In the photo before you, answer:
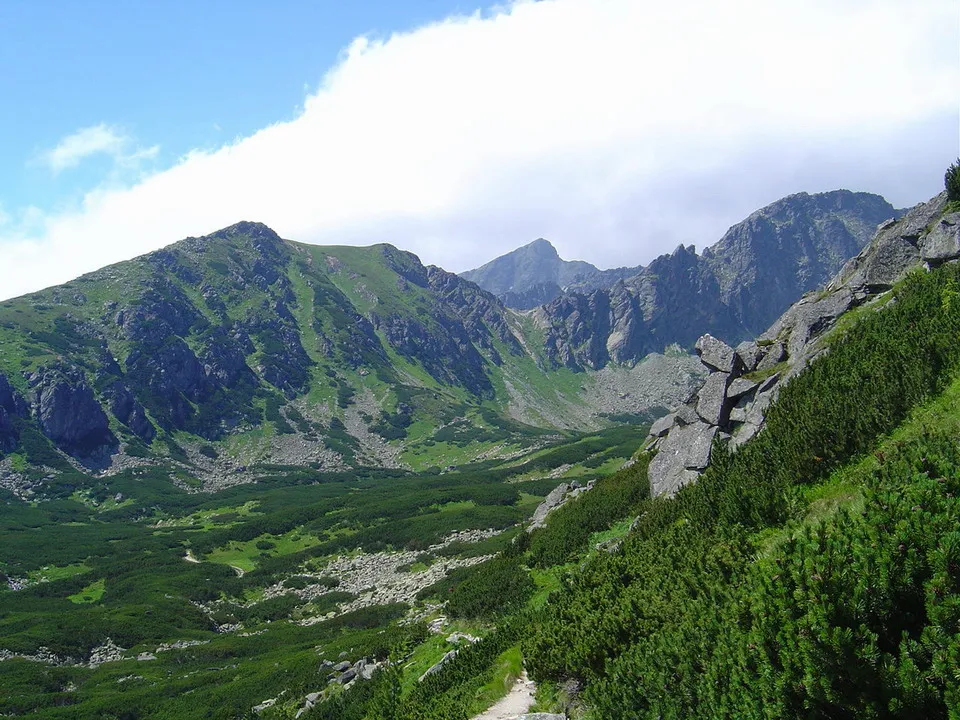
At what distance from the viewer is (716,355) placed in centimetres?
2614

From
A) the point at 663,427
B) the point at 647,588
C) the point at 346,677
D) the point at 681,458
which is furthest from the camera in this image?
the point at 663,427

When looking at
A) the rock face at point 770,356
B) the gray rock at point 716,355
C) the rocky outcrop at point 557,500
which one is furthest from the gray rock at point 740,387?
the rocky outcrop at point 557,500

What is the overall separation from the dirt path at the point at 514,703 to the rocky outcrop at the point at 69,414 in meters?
183

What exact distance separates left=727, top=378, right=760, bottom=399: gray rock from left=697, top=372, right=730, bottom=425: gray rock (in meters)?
0.26

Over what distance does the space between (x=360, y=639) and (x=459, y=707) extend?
26355 mm

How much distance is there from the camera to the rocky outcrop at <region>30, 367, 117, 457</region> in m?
158

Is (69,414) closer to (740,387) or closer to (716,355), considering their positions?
(716,355)

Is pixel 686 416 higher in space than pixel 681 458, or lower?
higher

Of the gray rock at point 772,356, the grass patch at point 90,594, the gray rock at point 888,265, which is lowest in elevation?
the grass patch at point 90,594

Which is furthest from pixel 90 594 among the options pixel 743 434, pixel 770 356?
pixel 770 356

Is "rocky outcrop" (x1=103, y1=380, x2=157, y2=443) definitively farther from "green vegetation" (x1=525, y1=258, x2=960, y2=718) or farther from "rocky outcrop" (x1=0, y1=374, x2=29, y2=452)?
"green vegetation" (x1=525, y1=258, x2=960, y2=718)

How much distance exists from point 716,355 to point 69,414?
186m

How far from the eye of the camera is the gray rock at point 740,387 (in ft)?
73.5

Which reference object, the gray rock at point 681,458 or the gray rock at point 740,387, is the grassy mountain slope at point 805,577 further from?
the gray rock at point 740,387
